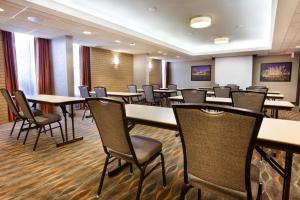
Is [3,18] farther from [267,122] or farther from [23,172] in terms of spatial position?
[267,122]

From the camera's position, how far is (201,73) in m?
10.8

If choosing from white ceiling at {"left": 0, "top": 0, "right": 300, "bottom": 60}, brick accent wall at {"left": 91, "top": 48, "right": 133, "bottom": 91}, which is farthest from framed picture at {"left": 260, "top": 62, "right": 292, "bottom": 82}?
brick accent wall at {"left": 91, "top": 48, "right": 133, "bottom": 91}

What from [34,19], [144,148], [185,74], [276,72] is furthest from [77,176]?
[185,74]

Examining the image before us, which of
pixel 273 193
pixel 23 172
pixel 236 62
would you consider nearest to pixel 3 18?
pixel 23 172

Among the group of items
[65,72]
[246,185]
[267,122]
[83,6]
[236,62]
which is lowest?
[246,185]

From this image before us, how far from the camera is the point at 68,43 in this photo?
5008mm

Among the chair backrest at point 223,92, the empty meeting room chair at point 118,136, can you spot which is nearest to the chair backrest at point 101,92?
the chair backrest at point 223,92

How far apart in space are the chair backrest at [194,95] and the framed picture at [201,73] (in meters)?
8.03

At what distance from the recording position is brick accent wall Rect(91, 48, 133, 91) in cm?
688

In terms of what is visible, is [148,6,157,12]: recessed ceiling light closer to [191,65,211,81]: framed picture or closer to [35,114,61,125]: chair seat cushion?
[35,114,61,125]: chair seat cushion

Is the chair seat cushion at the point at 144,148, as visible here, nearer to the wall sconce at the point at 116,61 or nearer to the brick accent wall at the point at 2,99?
the brick accent wall at the point at 2,99

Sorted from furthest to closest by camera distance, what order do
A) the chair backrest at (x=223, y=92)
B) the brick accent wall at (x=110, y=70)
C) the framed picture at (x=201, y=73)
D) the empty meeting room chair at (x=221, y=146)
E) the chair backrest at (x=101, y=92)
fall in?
the framed picture at (x=201, y=73)
the brick accent wall at (x=110, y=70)
the chair backrest at (x=101, y=92)
the chair backrest at (x=223, y=92)
the empty meeting room chair at (x=221, y=146)

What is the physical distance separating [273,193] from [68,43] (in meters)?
5.30

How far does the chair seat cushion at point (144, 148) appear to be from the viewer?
1527 mm
